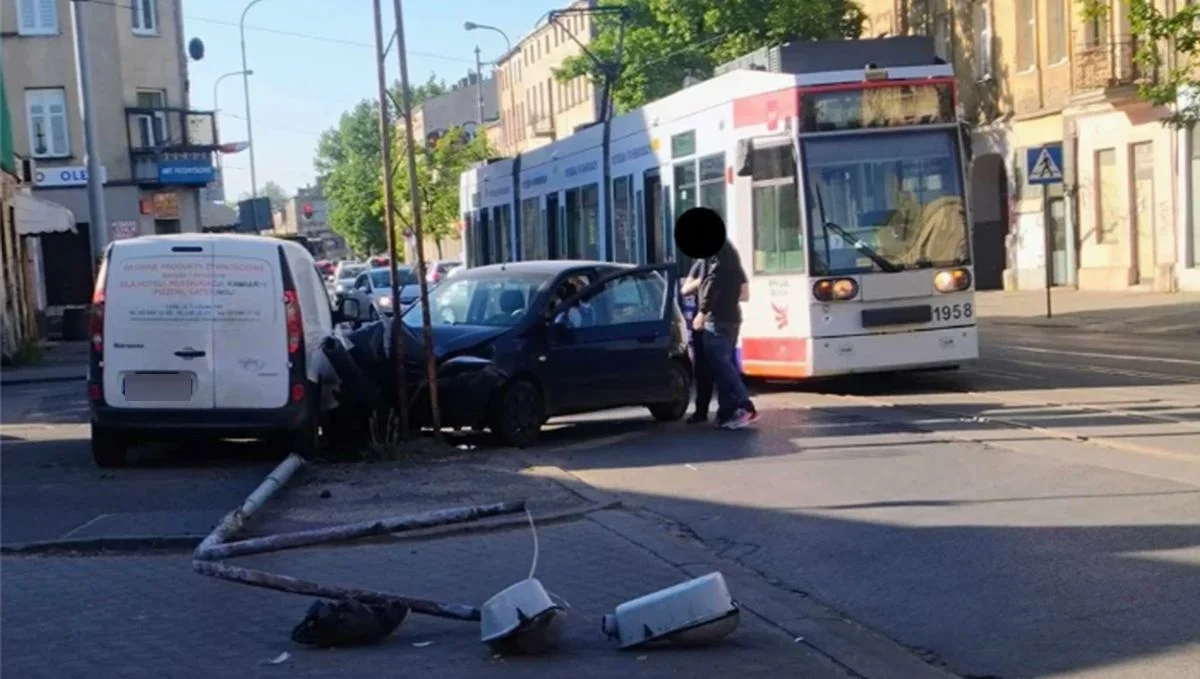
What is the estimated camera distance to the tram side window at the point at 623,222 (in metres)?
21.1

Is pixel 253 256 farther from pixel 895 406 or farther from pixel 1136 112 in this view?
pixel 1136 112

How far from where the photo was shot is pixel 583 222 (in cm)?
2373

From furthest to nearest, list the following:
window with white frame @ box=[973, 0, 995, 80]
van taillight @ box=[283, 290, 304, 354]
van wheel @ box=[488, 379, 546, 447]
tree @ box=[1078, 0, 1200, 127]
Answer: window with white frame @ box=[973, 0, 995, 80]
tree @ box=[1078, 0, 1200, 127]
van wheel @ box=[488, 379, 546, 447]
van taillight @ box=[283, 290, 304, 354]

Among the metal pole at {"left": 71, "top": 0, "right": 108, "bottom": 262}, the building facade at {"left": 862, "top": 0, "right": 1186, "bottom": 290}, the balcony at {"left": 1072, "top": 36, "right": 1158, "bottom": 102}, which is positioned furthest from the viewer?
the building facade at {"left": 862, "top": 0, "right": 1186, "bottom": 290}

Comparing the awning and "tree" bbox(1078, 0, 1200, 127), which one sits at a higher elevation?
"tree" bbox(1078, 0, 1200, 127)

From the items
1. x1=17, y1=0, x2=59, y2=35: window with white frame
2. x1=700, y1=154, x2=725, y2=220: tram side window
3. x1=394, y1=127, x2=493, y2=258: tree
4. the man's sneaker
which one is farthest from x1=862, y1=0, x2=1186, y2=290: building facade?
x1=17, y1=0, x2=59, y2=35: window with white frame

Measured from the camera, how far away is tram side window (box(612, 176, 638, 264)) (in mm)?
21072

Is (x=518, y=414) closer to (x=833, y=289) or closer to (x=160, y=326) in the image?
(x=160, y=326)

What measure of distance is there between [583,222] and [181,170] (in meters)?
28.7

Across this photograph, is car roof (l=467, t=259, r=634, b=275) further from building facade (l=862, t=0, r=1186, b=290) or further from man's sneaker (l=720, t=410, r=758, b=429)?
building facade (l=862, t=0, r=1186, b=290)

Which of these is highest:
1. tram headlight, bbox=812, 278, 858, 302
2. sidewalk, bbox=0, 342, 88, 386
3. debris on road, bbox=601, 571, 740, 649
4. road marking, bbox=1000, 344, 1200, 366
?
tram headlight, bbox=812, 278, 858, 302

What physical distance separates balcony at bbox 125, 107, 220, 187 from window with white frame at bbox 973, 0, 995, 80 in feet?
74.9

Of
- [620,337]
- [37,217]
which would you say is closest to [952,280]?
[620,337]

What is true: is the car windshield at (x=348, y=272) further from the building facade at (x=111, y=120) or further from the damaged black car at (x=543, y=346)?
the damaged black car at (x=543, y=346)
